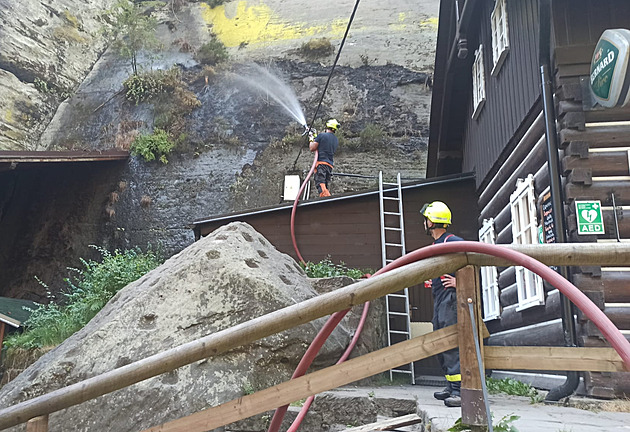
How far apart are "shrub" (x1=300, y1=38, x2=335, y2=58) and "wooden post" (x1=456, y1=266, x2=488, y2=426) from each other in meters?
23.4

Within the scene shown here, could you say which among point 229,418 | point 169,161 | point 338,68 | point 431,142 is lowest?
point 229,418

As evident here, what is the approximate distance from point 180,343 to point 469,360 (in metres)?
3.41

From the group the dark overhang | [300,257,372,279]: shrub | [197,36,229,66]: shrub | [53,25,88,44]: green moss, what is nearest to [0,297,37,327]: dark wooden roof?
the dark overhang

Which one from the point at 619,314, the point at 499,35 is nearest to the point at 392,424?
the point at 619,314

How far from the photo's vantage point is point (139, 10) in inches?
1078

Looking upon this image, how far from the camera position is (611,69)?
17.6 feet

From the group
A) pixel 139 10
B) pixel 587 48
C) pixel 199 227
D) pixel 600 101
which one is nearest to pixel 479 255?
pixel 600 101

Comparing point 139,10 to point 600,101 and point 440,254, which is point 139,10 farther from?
point 440,254

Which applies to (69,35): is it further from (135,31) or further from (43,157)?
(43,157)

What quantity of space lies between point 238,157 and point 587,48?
15373mm

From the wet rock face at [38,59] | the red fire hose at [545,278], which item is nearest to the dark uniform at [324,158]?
the red fire hose at [545,278]

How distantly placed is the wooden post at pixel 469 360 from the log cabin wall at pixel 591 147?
3449mm

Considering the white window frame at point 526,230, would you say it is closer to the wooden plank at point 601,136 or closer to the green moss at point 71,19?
the wooden plank at point 601,136

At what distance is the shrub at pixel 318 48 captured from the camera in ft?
81.9
